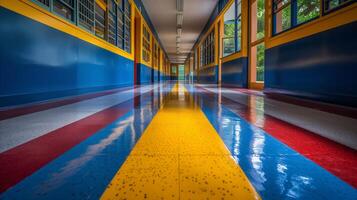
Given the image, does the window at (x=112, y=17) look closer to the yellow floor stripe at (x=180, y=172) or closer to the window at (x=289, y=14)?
the window at (x=289, y=14)

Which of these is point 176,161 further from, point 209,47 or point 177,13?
point 209,47

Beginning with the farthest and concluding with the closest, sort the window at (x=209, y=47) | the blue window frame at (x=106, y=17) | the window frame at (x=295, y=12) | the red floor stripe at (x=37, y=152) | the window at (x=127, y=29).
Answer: the window at (x=209, y=47), the window at (x=127, y=29), the blue window frame at (x=106, y=17), the window frame at (x=295, y=12), the red floor stripe at (x=37, y=152)

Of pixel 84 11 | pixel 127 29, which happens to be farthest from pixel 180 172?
pixel 127 29

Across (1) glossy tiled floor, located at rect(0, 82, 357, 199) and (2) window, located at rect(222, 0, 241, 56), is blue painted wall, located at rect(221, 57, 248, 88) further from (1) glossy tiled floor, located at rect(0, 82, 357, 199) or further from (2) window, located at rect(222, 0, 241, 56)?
(1) glossy tiled floor, located at rect(0, 82, 357, 199)

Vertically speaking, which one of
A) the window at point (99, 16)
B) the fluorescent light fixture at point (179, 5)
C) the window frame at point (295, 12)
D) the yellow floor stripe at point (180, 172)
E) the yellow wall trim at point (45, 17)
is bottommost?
the yellow floor stripe at point (180, 172)

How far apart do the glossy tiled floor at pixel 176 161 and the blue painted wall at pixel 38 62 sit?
1.11 m

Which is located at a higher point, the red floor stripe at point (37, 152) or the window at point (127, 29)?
the window at point (127, 29)

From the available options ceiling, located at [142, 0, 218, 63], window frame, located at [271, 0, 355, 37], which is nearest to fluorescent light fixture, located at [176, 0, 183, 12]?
ceiling, located at [142, 0, 218, 63]

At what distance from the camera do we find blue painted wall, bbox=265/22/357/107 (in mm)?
2986

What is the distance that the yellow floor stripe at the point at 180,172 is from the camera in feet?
2.84

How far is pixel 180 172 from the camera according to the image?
3.48 ft

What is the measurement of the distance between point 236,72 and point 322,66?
5932 mm

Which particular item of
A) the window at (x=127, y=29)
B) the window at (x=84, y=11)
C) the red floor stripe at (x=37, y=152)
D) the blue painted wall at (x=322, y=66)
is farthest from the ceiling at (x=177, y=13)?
the red floor stripe at (x=37, y=152)

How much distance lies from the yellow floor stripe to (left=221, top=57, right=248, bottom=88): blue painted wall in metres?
7.22
